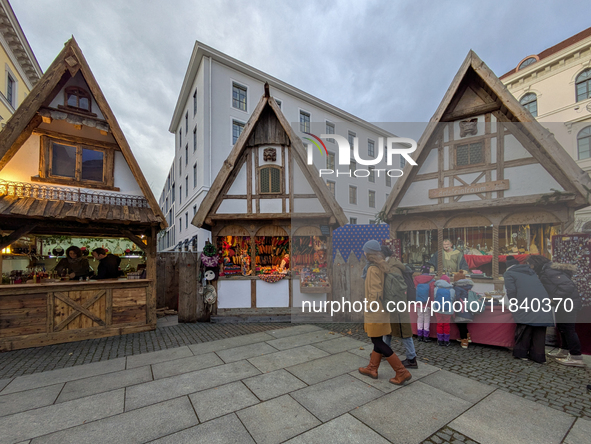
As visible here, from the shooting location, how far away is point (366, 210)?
2978 centimetres

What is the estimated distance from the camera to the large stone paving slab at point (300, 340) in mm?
6180

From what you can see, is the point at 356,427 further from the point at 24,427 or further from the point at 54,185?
the point at 54,185

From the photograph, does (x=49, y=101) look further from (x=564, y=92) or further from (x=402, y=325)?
(x=564, y=92)

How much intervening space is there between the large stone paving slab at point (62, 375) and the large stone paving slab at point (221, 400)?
7.23 ft

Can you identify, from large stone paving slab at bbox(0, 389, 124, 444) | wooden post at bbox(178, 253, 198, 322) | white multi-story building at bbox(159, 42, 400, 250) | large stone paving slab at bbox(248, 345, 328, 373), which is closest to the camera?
large stone paving slab at bbox(0, 389, 124, 444)

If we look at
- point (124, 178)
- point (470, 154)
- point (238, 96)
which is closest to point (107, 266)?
point (124, 178)

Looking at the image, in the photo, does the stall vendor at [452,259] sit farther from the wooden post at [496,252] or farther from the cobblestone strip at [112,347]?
the cobblestone strip at [112,347]

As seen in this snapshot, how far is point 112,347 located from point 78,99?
264 inches

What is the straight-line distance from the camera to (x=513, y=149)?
698 cm

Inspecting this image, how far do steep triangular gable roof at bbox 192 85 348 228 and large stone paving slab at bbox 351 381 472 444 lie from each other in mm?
5305

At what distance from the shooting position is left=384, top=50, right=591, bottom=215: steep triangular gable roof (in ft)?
19.9

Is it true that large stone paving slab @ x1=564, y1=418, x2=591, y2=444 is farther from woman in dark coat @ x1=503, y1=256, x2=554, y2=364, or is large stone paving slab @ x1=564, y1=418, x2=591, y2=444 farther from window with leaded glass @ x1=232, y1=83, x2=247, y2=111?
window with leaded glass @ x1=232, y1=83, x2=247, y2=111

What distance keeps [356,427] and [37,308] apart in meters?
7.76

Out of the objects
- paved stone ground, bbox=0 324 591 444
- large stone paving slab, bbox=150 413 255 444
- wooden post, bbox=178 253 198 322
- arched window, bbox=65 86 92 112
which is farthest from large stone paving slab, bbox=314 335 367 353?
arched window, bbox=65 86 92 112
